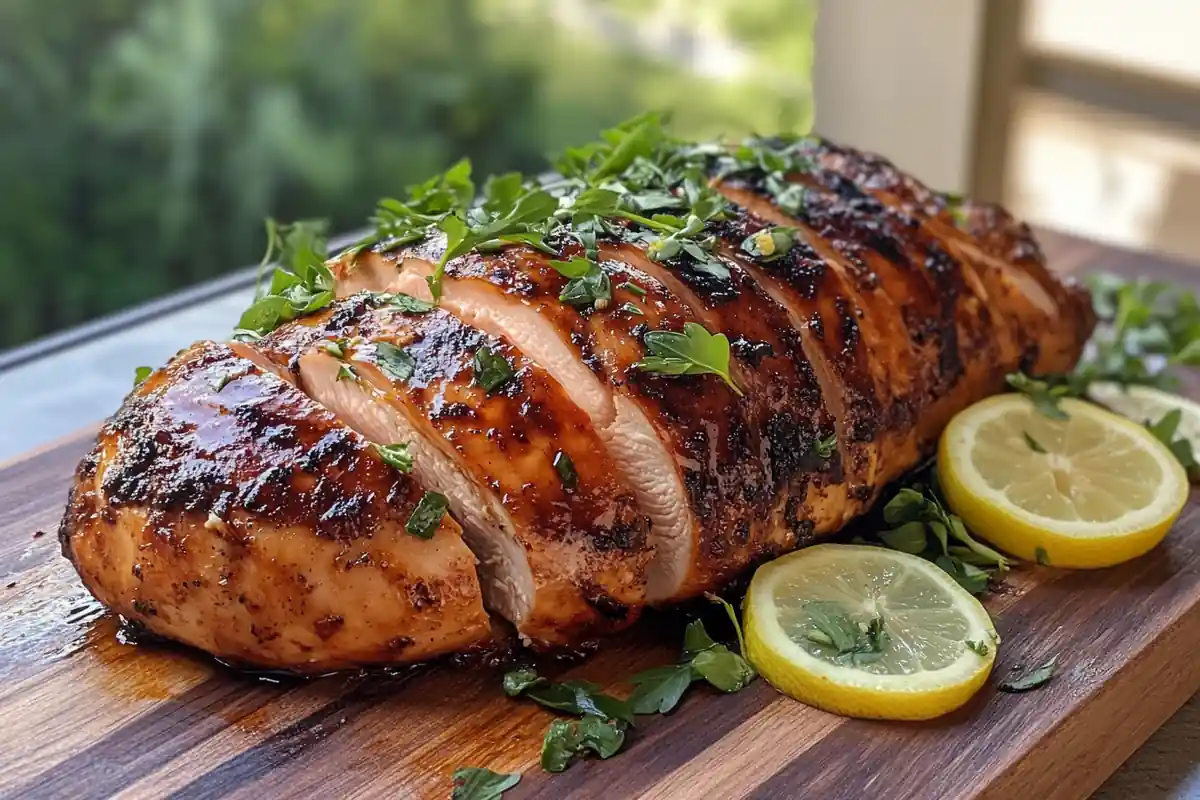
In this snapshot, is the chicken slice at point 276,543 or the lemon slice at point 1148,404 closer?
the chicken slice at point 276,543

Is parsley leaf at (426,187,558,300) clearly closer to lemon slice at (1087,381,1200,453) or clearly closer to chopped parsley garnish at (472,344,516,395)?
chopped parsley garnish at (472,344,516,395)

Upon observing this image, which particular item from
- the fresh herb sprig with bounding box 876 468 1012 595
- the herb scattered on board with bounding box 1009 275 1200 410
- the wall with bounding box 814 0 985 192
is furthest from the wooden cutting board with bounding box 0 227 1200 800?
the wall with bounding box 814 0 985 192

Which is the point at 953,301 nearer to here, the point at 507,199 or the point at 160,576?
the point at 507,199

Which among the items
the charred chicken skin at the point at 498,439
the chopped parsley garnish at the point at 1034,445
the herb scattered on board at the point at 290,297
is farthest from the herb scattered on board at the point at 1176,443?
the herb scattered on board at the point at 290,297

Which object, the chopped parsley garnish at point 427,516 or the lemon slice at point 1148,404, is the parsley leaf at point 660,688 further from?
the lemon slice at point 1148,404

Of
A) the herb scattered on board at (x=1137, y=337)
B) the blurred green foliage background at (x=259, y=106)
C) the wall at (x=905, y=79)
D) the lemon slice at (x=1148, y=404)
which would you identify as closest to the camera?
the lemon slice at (x=1148, y=404)
